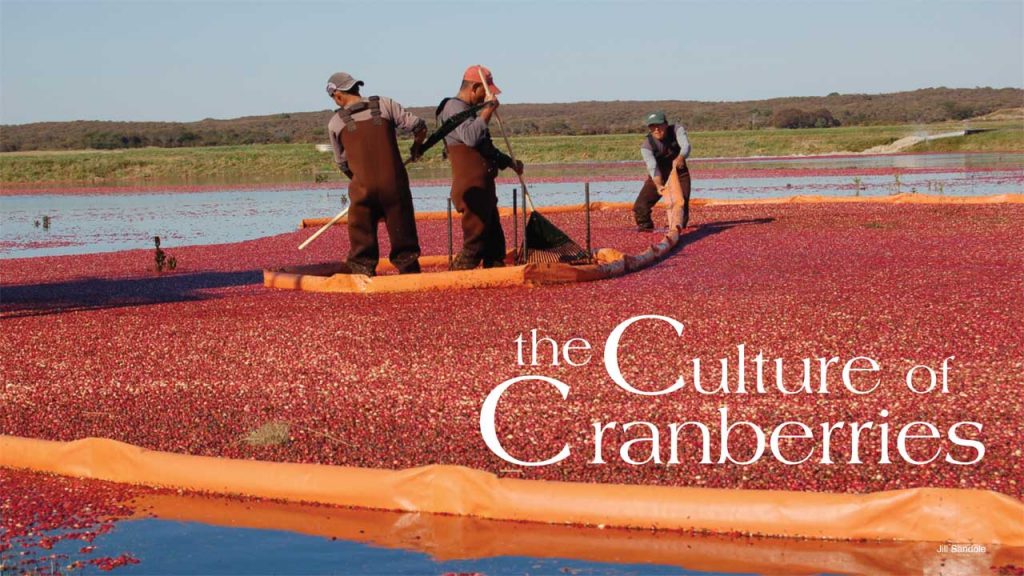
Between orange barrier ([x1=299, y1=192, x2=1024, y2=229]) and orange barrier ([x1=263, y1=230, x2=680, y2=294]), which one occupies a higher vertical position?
orange barrier ([x1=299, y1=192, x2=1024, y2=229])

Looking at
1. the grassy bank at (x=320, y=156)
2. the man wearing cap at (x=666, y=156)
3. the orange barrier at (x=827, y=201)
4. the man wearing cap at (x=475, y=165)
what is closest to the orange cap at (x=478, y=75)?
the man wearing cap at (x=475, y=165)

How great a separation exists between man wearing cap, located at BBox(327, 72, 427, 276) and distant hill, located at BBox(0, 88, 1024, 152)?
2419 inches

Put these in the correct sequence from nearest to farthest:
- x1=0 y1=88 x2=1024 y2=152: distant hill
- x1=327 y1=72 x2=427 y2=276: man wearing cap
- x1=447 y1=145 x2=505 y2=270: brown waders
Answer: x1=327 y1=72 x2=427 y2=276: man wearing cap
x1=447 y1=145 x2=505 y2=270: brown waders
x1=0 y1=88 x2=1024 y2=152: distant hill

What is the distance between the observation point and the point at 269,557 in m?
5.50

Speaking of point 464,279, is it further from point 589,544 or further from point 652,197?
point 652,197

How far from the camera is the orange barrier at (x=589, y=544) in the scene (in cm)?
516

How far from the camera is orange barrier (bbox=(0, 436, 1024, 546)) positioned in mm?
5309

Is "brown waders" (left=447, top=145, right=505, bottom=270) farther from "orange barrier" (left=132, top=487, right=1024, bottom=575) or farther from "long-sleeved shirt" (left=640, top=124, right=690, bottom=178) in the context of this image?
"orange barrier" (left=132, top=487, right=1024, bottom=575)

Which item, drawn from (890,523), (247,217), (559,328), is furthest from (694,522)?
(247,217)

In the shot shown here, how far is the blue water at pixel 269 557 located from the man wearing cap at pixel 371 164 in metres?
6.35

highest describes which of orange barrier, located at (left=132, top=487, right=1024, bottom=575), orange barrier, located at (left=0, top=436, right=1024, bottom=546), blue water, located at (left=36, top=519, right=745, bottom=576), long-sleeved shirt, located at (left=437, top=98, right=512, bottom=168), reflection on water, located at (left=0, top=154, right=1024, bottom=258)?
long-sleeved shirt, located at (left=437, top=98, right=512, bottom=168)

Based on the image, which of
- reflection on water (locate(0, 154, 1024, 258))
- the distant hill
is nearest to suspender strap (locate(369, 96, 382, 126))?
reflection on water (locate(0, 154, 1024, 258))

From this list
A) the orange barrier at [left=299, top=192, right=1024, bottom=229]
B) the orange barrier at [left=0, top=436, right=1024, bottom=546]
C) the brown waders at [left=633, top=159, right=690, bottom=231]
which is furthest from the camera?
the orange barrier at [left=299, top=192, right=1024, bottom=229]

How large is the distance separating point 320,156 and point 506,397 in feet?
220
